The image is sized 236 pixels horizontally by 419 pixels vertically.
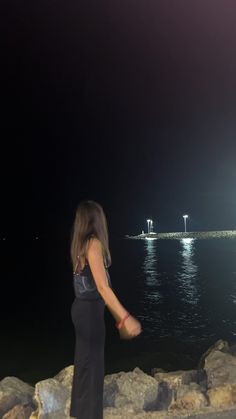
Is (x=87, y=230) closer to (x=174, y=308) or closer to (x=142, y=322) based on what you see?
(x=142, y=322)

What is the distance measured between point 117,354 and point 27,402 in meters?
14.8

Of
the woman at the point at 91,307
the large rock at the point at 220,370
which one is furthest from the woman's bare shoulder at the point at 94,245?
the large rock at the point at 220,370

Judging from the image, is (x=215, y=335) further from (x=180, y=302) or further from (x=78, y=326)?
(x=78, y=326)

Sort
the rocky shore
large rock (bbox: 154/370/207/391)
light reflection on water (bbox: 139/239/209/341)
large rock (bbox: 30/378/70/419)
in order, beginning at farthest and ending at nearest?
light reflection on water (bbox: 139/239/209/341) < large rock (bbox: 154/370/207/391) < large rock (bbox: 30/378/70/419) < the rocky shore

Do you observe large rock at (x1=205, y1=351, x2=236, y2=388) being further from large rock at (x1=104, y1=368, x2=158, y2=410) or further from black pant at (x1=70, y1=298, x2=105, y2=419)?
black pant at (x1=70, y1=298, x2=105, y2=419)

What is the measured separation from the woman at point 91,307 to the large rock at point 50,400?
4.47 ft

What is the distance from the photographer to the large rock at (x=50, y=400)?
573 cm

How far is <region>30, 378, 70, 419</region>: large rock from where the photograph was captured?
573cm

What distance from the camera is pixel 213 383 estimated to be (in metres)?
7.48

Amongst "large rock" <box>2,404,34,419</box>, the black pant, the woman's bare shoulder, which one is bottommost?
"large rock" <box>2,404,34,419</box>

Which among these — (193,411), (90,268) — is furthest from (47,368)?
(90,268)

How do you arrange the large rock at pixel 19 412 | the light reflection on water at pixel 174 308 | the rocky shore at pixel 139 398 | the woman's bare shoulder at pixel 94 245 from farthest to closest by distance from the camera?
1. the light reflection on water at pixel 174 308
2. the large rock at pixel 19 412
3. the rocky shore at pixel 139 398
4. the woman's bare shoulder at pixel 94 245

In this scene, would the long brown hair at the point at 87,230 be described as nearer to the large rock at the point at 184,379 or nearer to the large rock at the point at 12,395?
the large rock at the point at 12,395

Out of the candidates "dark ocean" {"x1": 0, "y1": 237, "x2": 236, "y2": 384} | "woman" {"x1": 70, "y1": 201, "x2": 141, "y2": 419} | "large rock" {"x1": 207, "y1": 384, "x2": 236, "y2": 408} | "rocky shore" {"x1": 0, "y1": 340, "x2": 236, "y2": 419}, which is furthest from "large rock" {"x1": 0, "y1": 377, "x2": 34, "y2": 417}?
"dark ocean" {"x1": 0, "y1": 237, "x2": 236, "y2": 384}
